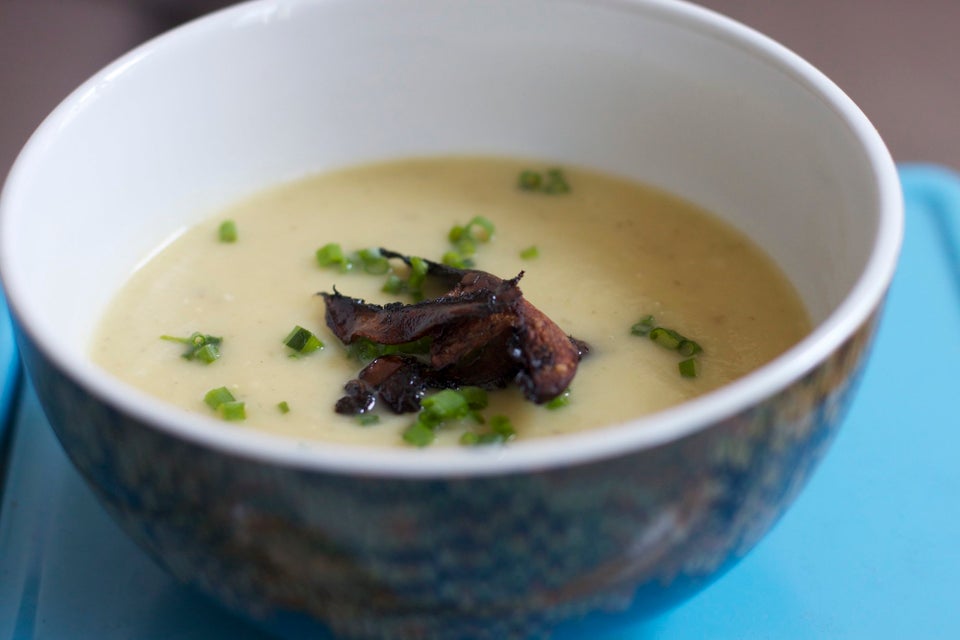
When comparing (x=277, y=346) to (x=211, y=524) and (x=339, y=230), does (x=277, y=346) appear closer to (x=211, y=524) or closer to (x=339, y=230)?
(x=339, y=230)

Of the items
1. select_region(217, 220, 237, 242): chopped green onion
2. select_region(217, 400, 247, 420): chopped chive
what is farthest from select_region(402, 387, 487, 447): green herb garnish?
select_region(217, 220, 237, 242): chopped green onion

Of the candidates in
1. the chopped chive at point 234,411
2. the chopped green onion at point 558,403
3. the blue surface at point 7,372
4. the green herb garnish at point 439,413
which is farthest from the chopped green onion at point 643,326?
the blue surface at point 7,372

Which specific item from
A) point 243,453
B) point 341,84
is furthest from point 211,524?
point 341,84

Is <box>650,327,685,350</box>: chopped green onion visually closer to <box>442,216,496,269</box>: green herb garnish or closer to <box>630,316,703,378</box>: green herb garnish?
<box>630,316,703,378</box>: green herb garnish

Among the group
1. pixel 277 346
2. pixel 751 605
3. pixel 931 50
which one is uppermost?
pixel 931 50

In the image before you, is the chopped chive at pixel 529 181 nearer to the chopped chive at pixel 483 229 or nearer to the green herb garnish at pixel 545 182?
the green herb garnish at pixel 545 182

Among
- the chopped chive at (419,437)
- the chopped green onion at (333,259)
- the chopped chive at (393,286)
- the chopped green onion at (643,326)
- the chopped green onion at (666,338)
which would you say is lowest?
the chopped green onion at (333,259)

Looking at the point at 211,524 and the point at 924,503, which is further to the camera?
the point at 924,503
